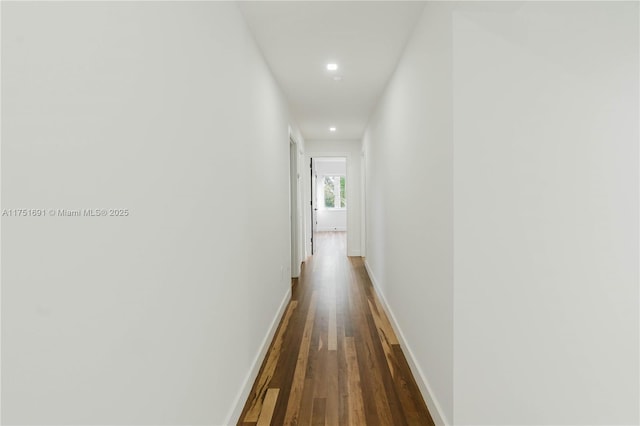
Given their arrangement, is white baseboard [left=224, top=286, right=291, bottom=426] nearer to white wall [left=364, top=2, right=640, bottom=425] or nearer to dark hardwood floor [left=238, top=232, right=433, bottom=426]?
dark hardwood floor [left=238, top=232, right=433, bottom=426]

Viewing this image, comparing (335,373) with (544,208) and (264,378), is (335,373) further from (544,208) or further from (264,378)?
(544,208)

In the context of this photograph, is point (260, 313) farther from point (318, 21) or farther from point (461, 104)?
point (318, 21)

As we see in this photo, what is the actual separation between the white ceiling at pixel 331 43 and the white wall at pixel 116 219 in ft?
1.93

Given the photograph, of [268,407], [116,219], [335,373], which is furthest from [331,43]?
[268,407]

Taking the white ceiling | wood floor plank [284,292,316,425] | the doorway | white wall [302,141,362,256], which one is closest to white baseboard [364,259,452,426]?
wood floor plank [284,292,316,425]

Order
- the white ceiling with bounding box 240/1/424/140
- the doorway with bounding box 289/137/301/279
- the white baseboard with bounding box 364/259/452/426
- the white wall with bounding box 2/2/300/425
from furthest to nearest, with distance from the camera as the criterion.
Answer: the doorway with bounding box 289/137/301/279
the white ceiling with bounding box 240/1/424/140
the white baseboard with bounding box 364/259/452/426
the white wall with bounding box 2/2/300/425

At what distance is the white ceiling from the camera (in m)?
2.07

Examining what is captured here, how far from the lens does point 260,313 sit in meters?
2.54

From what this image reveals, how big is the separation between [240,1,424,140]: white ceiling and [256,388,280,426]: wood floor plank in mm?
2453

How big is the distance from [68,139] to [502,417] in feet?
6.93

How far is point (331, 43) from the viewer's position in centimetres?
254

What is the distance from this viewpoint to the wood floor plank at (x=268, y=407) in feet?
6.13

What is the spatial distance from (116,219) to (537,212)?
5.99ft

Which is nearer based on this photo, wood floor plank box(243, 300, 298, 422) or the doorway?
wood floor plank box(243, 300, 298, 422)
